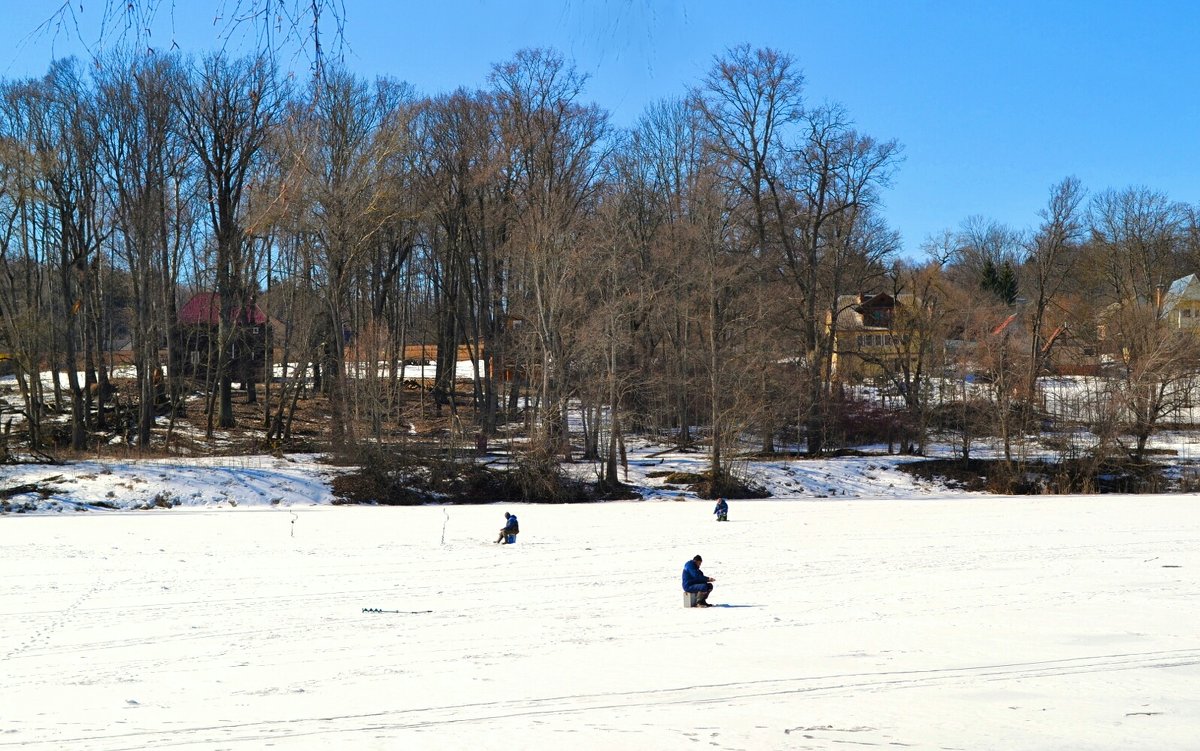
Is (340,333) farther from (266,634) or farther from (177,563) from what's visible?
(266,634)

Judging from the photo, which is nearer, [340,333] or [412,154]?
[340,333]

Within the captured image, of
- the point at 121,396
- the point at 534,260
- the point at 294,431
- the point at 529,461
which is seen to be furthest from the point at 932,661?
the point at 121,396

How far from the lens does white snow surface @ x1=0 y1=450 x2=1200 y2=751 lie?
9555mm

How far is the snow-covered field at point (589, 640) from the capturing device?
9.52 m

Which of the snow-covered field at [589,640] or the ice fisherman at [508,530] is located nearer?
the snow-covered field at [589,640]

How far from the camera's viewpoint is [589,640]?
13445 mm

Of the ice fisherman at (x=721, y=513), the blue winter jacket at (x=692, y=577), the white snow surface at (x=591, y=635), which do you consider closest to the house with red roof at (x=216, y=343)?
the white snow surface at (x=591, y=635)

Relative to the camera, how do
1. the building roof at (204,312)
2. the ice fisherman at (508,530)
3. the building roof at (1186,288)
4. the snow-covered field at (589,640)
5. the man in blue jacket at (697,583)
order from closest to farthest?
the snow-covered field at (589,640), the man in blue jacket at (697,583), the ice fisherman at (508,530), the building roof at (204,312), the building roof at (1186,288)

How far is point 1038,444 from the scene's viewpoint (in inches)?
1706

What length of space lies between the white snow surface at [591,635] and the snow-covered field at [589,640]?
0.05 metres

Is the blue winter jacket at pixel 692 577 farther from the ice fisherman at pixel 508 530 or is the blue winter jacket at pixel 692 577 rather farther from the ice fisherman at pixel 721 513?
the ice fisherman at pixel 721 513

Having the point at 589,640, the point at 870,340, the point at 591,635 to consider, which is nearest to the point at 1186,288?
the point at 870,340

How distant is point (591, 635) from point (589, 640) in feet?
1.03

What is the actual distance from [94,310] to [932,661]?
38.9m
